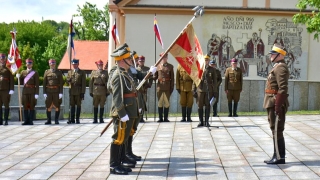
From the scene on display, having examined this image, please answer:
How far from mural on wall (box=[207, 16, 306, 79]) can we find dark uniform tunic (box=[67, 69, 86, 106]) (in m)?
9.01

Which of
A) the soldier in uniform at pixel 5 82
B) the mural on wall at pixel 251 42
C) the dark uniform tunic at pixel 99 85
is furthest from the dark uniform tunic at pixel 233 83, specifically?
the soldier in uniform at pixel 5 82

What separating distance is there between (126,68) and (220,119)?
8.67m

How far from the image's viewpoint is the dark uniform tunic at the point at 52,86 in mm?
16062

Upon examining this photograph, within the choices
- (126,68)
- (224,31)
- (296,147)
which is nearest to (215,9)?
(224,31)

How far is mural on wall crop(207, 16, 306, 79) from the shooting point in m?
23.9

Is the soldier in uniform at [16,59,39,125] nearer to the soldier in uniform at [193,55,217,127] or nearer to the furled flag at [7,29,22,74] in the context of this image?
the furled flag at [7,29,22,74]

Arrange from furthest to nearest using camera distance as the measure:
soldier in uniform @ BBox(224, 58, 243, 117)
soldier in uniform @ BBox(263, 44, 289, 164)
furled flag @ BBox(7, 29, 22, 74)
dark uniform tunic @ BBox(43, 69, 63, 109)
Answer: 1. soldier in uniform @ BBox(224, 58, 243, 117)
2. furled flag @ BBox(7, 29, 22, 74)
3. dark uniform tunic @ BBox(43, 69, 63, 109)
4. soldier in uniform @ BBox(263, 44, 289, 164)

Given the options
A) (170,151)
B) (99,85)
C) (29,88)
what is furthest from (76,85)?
(170,151)

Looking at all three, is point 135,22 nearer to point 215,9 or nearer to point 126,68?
point 215,9

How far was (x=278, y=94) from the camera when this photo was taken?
29.1ft

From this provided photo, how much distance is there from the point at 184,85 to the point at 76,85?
337 centimetres

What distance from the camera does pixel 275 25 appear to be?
79.6 ft

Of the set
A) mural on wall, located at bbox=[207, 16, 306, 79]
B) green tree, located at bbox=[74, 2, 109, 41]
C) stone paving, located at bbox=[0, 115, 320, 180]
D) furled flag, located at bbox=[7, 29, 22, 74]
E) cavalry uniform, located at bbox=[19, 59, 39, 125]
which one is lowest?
stone paving, located at bbox=[0, 115, 320, 180]

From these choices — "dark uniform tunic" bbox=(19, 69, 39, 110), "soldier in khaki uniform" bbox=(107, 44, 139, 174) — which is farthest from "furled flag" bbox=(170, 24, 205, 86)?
"dark uniform tunic" bbox=(19, 69, 39, 110)
